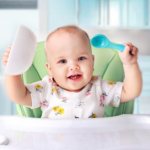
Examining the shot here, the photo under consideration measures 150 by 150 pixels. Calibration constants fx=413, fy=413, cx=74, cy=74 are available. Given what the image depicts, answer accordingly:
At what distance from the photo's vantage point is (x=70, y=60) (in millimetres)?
1056

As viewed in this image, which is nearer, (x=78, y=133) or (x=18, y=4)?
(x=78, y=133)

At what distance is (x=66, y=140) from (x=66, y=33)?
1.10 feet

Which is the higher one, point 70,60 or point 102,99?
point 70,60

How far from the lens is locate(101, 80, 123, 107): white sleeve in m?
1.11

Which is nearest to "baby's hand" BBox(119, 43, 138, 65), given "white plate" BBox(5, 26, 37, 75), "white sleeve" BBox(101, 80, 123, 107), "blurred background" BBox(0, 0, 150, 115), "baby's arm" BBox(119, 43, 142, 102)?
"baby's arm" BBox(119, 43, 142, 102)

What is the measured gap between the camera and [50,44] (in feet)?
3.59

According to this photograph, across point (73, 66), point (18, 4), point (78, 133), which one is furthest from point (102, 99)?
point (18, 4)

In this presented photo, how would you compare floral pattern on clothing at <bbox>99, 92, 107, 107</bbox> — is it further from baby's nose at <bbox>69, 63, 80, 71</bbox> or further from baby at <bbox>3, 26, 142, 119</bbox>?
baby's nose at <bbox>69, 63, 80, 71</bbox>

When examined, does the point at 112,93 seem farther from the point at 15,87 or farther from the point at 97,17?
the point at 97,17

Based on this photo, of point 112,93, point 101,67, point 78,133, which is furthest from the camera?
point 101,67

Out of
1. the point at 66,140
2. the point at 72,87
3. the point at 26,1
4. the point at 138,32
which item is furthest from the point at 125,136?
the point at 26,1

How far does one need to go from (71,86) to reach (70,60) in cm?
7

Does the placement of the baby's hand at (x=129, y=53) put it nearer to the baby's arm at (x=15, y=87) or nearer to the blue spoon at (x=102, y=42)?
the blue spoon at (x=102, y=42)

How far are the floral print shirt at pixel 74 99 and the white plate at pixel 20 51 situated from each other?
175mm
